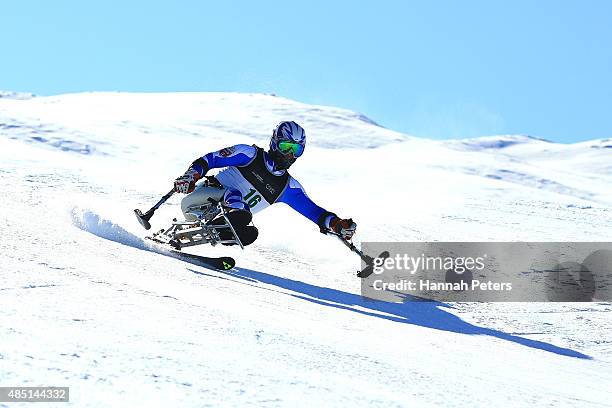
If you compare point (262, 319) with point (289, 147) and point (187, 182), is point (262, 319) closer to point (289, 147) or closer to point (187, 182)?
point (187, 182)

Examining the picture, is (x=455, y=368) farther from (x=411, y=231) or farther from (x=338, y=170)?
(x=338, y=170)

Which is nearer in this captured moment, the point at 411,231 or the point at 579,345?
the point at 579,345

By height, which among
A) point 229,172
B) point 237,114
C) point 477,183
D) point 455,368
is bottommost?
point 455,368

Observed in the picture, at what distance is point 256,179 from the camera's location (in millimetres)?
7758

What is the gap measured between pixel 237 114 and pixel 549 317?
31.5 meters

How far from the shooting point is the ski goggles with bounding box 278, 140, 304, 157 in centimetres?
759

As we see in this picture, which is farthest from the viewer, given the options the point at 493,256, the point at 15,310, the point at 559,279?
the point at 493,256

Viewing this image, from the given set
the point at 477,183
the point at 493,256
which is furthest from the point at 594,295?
the point at 477,183

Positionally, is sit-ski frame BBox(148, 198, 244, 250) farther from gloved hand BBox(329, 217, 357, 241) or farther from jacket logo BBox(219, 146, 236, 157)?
gloved hand BBox(329, 217, 357, 241)

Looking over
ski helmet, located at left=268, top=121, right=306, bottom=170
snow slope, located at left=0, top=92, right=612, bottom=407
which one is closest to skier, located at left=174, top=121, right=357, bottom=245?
ski helmet, located at left=268, top=121, right=306, bottom=170

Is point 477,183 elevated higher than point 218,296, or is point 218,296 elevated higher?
point 477,183

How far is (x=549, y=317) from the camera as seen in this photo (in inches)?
257

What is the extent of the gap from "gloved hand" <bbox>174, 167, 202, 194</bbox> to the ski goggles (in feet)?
3.05
